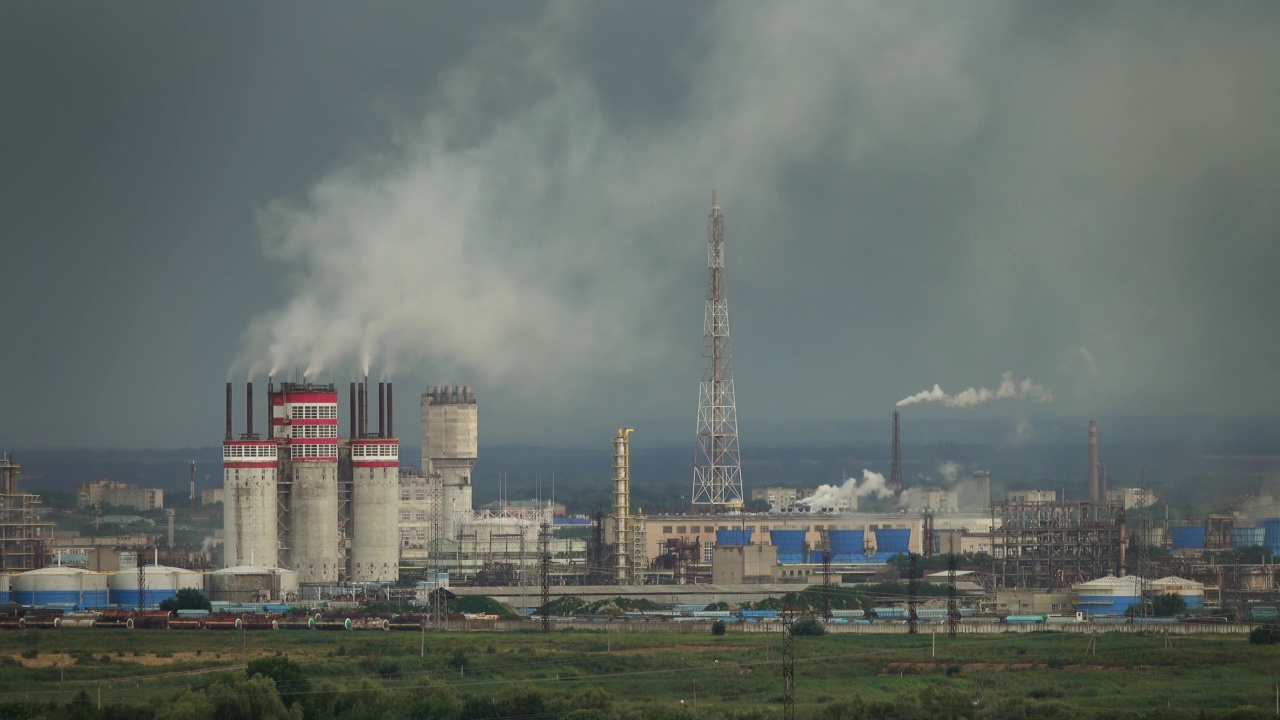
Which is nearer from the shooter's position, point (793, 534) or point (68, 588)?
point (68, 588)

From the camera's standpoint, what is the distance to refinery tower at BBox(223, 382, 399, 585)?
85.8 m

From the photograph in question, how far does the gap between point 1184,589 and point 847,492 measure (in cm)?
4287

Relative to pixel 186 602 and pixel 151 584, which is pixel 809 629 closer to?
pixel 186 602

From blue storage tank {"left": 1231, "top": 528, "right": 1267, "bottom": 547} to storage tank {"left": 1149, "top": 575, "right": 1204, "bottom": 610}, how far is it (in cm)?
1447

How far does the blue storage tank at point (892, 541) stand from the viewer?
343 ft

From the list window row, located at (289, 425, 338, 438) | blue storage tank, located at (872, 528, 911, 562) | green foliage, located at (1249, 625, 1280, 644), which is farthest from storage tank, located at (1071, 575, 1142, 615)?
window row, located at (289, 425, 338, 438)

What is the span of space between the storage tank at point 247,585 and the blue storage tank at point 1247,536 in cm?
4370

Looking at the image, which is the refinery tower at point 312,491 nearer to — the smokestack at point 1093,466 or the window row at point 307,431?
the window row at point 307,431

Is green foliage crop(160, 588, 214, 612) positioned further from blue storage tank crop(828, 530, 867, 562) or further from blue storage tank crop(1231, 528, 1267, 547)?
blue storage tank crop(1231, 528, 1267, 547)

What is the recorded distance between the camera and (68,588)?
267ft

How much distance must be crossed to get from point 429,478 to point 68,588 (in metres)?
41.2

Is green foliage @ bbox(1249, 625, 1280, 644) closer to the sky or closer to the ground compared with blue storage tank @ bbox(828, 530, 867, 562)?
closer to the ground

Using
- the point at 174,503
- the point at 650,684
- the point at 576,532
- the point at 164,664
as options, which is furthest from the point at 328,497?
the point at 174,503

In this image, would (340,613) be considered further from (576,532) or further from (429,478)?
(576,532)
